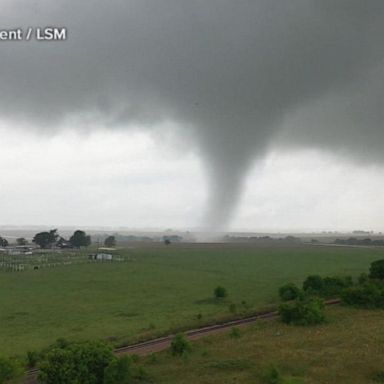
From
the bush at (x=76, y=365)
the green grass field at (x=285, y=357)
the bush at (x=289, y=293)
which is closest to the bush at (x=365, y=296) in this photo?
the bush at (x=289, y=293)

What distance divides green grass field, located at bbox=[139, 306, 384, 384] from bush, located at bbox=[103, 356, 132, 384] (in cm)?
171

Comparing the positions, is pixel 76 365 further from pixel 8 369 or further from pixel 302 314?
pixel 302 314

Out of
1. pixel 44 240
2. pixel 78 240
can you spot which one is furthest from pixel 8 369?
pixel 78 240

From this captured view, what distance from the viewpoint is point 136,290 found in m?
52.2

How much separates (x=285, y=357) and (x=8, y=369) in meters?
13.7

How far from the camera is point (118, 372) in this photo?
20.1 m

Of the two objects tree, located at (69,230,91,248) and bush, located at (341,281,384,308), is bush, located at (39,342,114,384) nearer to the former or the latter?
bush, located at (341,281,384,308)

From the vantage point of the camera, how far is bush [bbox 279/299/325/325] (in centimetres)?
3212

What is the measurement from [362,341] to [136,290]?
1207 inches

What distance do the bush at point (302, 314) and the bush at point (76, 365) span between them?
16000 mm

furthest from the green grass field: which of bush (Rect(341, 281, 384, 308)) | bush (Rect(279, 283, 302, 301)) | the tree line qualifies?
the tree line

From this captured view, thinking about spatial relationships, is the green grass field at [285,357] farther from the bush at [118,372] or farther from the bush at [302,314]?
the bush at [118,372]

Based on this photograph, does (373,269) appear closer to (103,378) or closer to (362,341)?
(362,341)

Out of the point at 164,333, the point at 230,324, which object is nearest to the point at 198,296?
the point at 230,324
